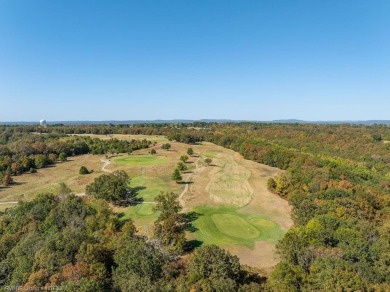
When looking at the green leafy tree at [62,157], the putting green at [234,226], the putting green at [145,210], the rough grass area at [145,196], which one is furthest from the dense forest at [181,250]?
the green leafy tree at [62,157]

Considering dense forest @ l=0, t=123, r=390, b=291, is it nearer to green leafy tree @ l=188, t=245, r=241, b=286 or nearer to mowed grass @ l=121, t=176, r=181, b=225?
green leafy tree @ l=188, t=245, r=241, b=286

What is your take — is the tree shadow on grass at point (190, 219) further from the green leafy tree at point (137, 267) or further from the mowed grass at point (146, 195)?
the green leafy tree at point (137, 267)

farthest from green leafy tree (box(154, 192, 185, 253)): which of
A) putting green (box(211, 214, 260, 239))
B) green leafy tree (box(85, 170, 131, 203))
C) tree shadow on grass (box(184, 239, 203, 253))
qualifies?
green leafy tree (box(85, 170, 131, 203))

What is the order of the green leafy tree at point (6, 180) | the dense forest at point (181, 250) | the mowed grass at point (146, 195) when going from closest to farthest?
the dense forest at point (181, 250) → the mowed grass at point (146, 195) → the green leafy tree at point (6, 180)

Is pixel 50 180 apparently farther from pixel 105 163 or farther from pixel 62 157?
pixel 62 157

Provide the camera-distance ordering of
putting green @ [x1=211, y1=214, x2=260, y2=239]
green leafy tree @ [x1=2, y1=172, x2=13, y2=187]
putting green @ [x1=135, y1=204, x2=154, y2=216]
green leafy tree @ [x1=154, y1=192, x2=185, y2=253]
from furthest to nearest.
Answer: green leafy tree @ [x1=2, y1=172, x2=13, y2=187], putting green @ [x1=135, y1=204, x2=154, y2=216], putting green @ [x1=211, y1=214, x2=260, y2=239], green leafy tree @ [x1=154, y1=192, x2=185, y2=253]

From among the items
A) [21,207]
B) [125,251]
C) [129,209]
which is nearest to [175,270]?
[125,251]

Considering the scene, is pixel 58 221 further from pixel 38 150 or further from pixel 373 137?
pixel 373 137

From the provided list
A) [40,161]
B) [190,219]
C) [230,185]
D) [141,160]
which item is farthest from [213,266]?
[40,161]
